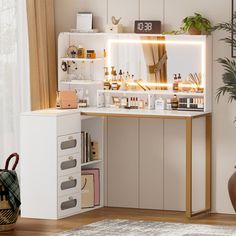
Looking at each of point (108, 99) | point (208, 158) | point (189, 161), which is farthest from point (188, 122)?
point (108, 99)

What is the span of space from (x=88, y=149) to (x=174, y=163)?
29.0 inches

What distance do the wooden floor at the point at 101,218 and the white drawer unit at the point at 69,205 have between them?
0.20 feet

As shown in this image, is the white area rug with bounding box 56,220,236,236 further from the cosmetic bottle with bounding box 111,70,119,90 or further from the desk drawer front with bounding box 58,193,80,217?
the cosmetic bottle with bounding box 111,70,119,90

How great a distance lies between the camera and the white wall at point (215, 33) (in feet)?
22.5

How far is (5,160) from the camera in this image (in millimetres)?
6902

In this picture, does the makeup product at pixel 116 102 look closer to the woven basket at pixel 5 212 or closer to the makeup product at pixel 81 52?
the makeup product at pixel 81 52

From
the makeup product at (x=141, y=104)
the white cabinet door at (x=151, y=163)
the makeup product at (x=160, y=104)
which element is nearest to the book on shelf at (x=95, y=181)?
the white cabinet door at (x=151, y=163)

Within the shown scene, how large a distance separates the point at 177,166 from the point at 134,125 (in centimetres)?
51

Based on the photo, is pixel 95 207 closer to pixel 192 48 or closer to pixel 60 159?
pixel 60 159

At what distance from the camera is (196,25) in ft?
22.2

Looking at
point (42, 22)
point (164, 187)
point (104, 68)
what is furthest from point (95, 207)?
point (42, 22)

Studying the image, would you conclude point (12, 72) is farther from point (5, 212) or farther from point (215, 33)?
point (215, 33)

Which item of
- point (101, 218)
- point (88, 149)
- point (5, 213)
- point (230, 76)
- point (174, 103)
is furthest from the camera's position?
point (88, 149)

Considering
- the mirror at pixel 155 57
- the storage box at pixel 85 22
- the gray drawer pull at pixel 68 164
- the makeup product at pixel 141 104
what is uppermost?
the storage box at pixel 85 22
